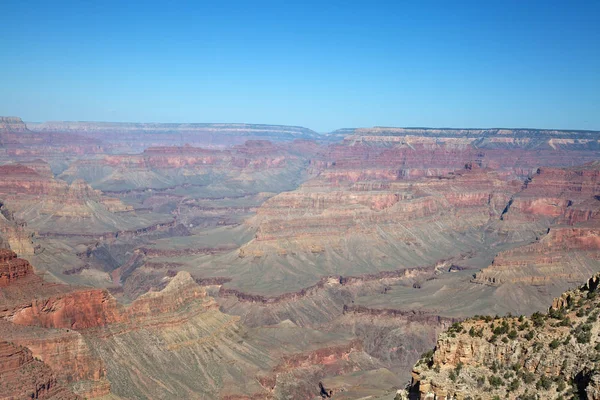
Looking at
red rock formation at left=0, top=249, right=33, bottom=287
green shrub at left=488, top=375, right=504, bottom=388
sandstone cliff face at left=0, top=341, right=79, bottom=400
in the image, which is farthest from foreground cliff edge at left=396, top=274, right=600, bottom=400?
red rock formation at left=0, top=249, right=33, bottom=287

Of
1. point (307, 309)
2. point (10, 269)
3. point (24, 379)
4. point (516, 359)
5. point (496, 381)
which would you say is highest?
point (516, 359)

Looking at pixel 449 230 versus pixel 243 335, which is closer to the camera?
pixel 243 335

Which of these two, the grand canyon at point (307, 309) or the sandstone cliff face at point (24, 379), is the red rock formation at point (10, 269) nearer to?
the grand canyon at point (307, 309)

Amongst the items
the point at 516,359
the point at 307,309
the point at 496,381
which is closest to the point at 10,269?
the point at 496,381

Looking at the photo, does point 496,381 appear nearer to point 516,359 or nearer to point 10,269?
point 516,359

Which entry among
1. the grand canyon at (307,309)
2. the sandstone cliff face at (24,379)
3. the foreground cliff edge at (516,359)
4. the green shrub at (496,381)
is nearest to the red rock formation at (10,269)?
the grand canyon at (307,309)

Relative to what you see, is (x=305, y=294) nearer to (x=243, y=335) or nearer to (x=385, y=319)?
(x=385, y=319)

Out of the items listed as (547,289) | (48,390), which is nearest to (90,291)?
(48,390)

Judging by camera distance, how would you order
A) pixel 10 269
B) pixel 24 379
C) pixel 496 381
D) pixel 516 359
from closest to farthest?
pixel 496 381 < pixel 516 359 < pixel 24 379 < pixel 10 269
